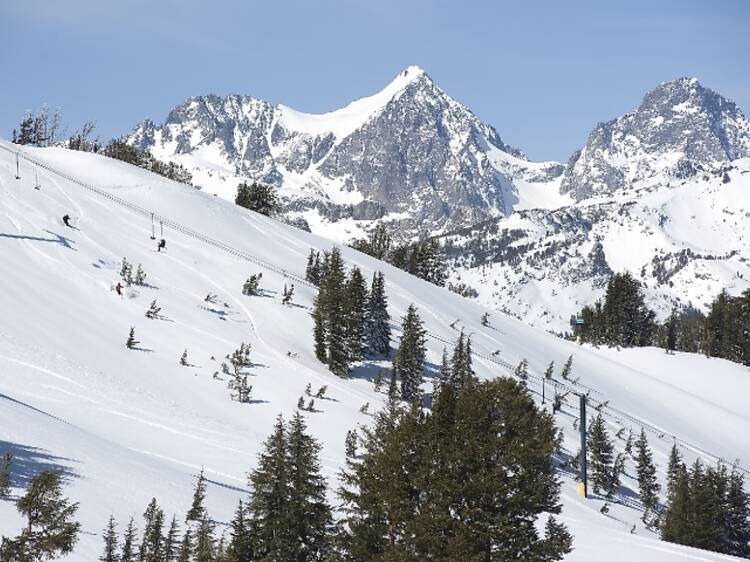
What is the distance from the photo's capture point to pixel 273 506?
1753 centimetres

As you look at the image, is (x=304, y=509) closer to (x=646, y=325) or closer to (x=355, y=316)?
(x=355, y=316)

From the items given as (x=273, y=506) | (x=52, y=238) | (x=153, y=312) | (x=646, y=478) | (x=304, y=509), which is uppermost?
(x=52, y=238)

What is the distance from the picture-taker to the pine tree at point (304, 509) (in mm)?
17391

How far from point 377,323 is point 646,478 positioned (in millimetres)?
20933

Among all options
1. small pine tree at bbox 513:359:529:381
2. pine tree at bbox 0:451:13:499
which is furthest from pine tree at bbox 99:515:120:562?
small pine tree at bbox 513:359:529:381

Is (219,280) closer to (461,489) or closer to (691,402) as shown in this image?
(461,489)

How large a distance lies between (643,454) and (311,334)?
23.8m

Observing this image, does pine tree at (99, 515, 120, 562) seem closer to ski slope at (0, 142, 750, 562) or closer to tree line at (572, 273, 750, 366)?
ski slope at (0, 142, 750, 562)

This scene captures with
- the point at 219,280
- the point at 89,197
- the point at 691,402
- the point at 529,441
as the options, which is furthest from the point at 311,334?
the point at 691,402

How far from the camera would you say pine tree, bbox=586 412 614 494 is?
45.4 metres

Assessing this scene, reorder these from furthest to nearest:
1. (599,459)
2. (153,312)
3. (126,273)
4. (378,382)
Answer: (126,273), (378,382), (153,312), (599,459)

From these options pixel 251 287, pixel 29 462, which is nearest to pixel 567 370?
pixel 251 287

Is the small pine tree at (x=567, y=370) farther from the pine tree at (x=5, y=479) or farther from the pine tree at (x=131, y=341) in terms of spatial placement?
the pine tree at (x=5, y=479)

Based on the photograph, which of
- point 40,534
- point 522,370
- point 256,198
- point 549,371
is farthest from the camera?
point 256,198
